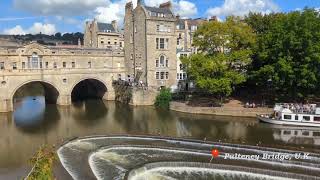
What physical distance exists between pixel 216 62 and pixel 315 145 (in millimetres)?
20809

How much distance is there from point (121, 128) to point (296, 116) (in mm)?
21654

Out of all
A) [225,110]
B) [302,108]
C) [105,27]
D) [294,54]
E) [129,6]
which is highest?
[129,6]

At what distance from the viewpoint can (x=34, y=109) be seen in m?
63.2

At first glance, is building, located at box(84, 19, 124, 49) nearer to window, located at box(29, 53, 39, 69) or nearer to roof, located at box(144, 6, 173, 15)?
roof, located at box(144, 6, 173, 15)

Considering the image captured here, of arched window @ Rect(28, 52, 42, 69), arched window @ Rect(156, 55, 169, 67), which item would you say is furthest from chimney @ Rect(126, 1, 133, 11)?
arched window @ Rect(28, 52, 42, 69)

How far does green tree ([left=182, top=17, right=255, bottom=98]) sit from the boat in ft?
28.4

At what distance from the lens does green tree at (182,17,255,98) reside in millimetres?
54125

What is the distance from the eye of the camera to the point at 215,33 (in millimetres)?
55688

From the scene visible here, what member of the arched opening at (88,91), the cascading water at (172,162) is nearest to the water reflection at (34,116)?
the arched opening at (88,91)

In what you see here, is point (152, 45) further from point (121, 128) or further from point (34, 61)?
point (121, 128)

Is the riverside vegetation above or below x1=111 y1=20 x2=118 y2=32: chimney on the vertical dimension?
below

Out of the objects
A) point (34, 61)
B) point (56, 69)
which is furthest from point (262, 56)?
point (34, 61)

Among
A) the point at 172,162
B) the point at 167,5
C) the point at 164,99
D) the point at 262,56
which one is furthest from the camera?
the point at 167,5

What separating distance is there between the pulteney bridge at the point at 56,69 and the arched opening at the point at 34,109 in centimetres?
36
